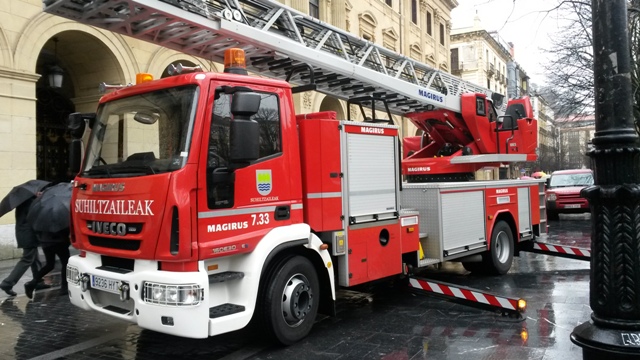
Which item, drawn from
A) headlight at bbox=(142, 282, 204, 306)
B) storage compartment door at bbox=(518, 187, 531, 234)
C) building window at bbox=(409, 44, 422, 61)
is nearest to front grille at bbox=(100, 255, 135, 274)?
headlight at bbox=(142, 282, 204, 306)

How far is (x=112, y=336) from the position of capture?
569 cm

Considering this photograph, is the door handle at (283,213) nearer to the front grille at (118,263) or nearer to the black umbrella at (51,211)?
the front grille at (118,263)

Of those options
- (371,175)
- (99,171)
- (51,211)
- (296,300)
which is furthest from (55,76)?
(296,300)

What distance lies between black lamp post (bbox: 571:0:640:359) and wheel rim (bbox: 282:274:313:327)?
2667 mm

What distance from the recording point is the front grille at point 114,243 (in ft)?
14.8

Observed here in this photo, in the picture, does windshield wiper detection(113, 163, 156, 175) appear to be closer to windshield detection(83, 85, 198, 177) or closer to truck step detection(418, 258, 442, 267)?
windshield detection(83, 85, 198, 177)

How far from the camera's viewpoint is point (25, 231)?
7559 millimetres

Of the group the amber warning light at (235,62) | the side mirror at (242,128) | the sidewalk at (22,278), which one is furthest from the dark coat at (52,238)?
the side mirror at (242,128)

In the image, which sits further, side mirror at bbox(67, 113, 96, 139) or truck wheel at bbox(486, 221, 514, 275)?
truck wheel at bbox(486, 221, 514, 275)

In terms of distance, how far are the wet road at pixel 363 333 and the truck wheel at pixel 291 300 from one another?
0.19 metres

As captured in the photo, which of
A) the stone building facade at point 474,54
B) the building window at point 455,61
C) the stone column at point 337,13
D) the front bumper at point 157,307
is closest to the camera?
the front bumper at point 157,307

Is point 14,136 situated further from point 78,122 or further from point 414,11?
point 414,11

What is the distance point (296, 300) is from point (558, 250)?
6.03 m

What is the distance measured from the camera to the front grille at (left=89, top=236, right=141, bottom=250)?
14.8ft
